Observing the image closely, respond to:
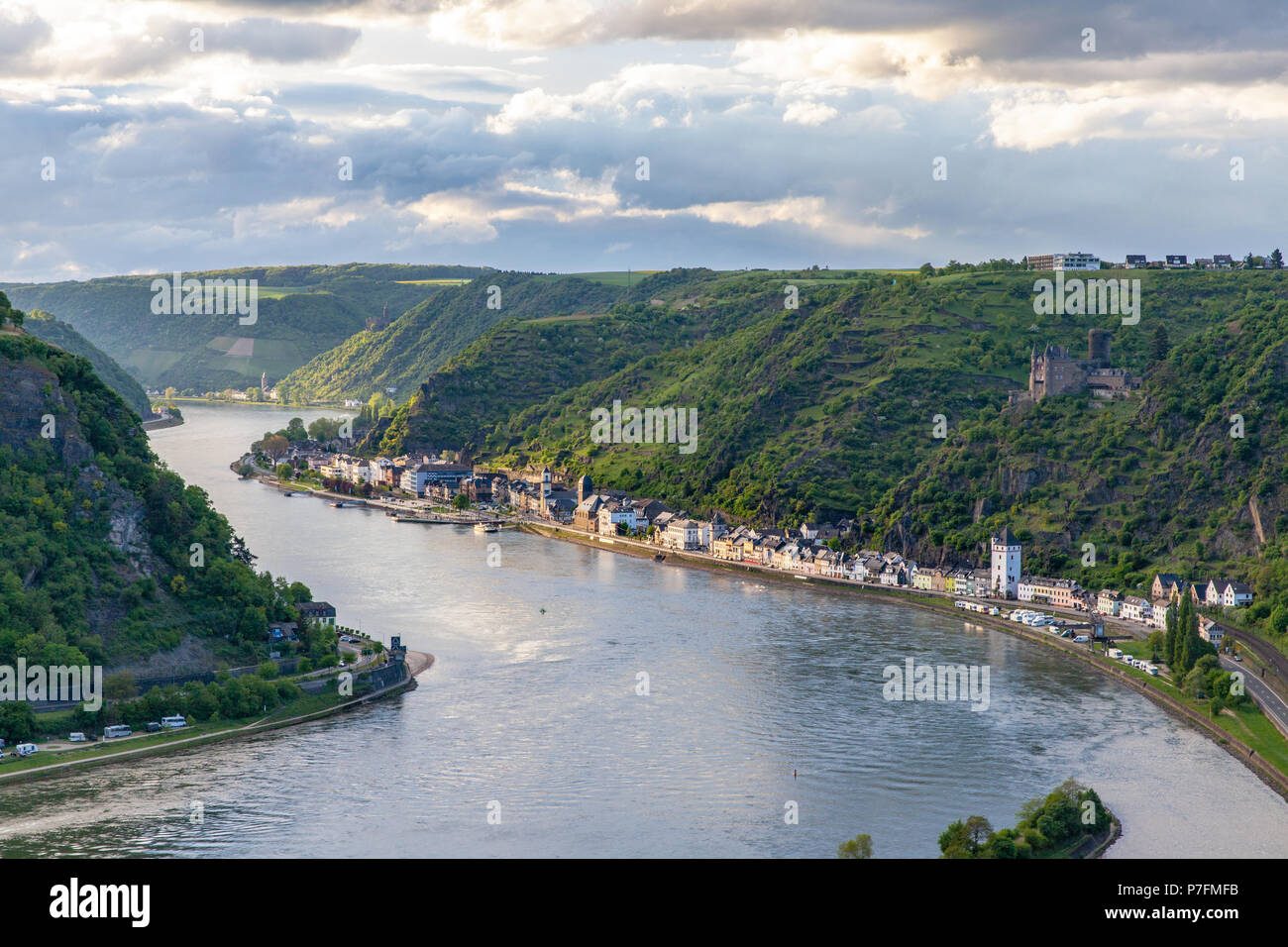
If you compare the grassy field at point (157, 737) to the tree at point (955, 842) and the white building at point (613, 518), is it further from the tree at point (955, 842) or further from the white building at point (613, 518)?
the white building at point (613, 518)

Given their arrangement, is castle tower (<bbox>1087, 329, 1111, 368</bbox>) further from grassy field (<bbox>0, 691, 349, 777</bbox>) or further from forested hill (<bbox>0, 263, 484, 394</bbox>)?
forested hill (<bbox>0, 263, 484, 394</bbox>)

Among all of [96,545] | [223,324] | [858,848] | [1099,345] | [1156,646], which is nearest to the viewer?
[858,848]

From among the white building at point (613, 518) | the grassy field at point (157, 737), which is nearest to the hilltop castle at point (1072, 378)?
the white building at point (613, 518)

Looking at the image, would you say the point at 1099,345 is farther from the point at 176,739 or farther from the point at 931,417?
the point at 176,739

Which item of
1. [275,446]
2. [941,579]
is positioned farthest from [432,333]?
[941,579]

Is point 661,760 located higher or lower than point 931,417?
lower

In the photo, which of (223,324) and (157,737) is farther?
(223,324)
